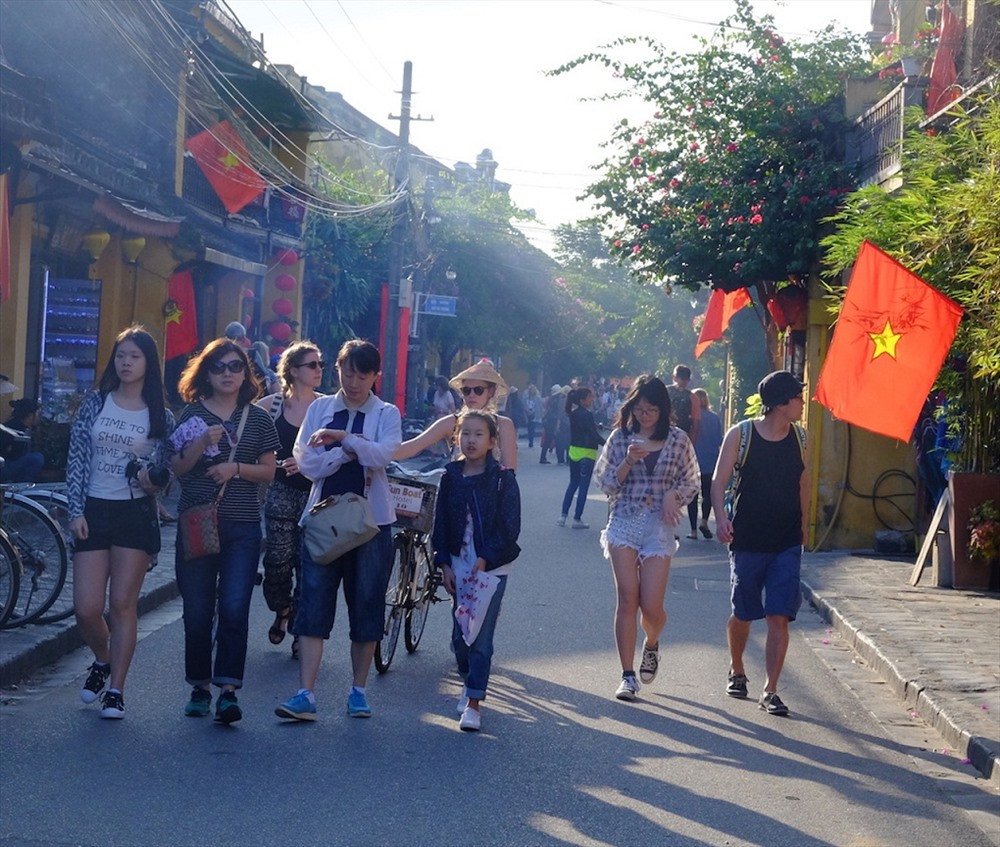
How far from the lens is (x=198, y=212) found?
23.2 meters

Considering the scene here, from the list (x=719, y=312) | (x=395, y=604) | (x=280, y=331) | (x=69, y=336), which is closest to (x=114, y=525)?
(x=395, y=604)

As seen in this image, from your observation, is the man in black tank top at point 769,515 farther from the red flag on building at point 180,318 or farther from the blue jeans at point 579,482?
the red flag on building at point 180,318

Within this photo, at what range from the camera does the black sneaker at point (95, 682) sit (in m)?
7.28

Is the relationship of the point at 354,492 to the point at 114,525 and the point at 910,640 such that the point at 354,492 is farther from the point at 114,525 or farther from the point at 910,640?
the point at 910,640

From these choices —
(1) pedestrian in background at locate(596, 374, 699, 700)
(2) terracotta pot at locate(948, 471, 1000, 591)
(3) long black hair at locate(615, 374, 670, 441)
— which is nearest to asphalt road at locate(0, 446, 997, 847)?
(1) pedestrian in background at locate(596, 374, 699, 700)

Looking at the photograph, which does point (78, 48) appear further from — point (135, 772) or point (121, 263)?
point (135, 772)

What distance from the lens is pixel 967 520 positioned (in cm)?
1363

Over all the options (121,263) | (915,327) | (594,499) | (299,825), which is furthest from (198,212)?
(299,825)

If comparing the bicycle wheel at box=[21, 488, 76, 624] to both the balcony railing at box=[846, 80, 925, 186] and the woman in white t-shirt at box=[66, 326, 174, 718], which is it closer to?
the woman in white t-shirt at box=[66, 326, 174, 718]

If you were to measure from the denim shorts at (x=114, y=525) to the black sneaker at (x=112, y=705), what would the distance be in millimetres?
731

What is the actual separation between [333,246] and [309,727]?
26.5 meters

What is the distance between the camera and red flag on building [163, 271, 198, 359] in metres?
22.6

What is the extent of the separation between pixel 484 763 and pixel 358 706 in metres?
1.01

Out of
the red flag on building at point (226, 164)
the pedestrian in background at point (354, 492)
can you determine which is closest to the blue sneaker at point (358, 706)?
the pedestrian in background at point (354, 492)
